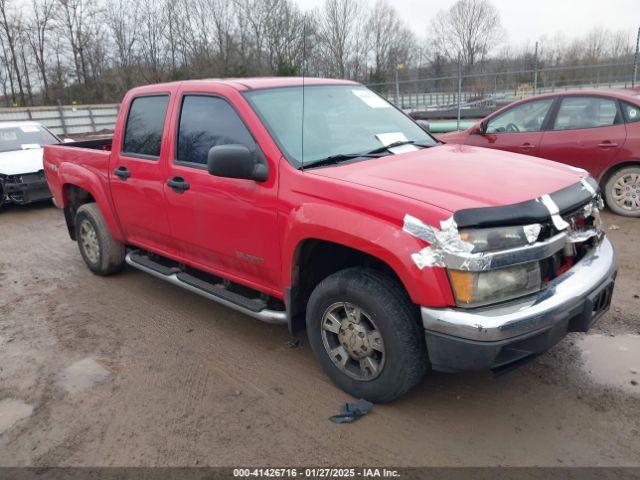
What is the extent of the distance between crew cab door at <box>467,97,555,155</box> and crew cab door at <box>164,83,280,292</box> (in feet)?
16.3

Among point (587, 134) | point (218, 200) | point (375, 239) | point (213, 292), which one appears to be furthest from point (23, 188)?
point (587, 134)

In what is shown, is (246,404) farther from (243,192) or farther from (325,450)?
(243,192)

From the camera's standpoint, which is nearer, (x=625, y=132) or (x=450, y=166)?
(x=450, y=166)

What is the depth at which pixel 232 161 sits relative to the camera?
3248mm

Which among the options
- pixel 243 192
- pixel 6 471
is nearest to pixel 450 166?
pixel 243 192

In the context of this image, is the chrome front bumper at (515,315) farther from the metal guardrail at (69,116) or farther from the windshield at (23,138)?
the metal guardrail at (69,116)

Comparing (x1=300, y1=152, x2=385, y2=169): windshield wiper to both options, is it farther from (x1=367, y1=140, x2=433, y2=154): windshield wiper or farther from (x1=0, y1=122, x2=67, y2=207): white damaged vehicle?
(x1=0, y1=122, x2=67, y2=207): white damaged vehicle

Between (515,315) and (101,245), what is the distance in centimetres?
433

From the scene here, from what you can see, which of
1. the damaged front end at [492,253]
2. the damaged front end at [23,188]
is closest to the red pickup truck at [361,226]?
the damaged front end at [492,253]

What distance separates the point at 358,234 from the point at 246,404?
1335mm

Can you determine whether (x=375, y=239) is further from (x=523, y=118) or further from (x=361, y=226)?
(x=523, y=118)

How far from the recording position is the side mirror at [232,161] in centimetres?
325

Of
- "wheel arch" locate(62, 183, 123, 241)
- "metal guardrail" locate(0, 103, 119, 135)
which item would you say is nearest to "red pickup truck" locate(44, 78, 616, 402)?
"wheel arch" locate(62, 183, 123, 241)

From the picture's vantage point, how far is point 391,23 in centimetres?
3206
